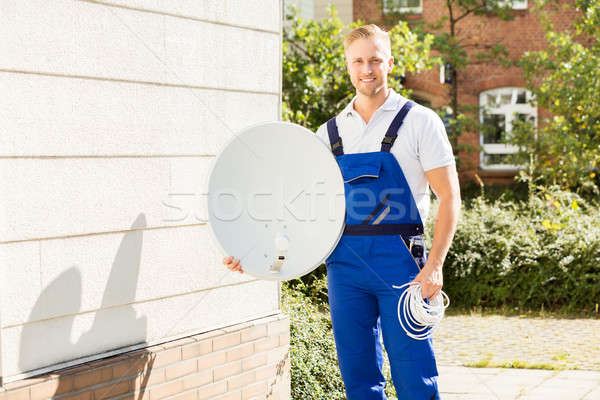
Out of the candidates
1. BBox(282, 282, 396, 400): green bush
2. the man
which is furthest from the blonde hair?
BBox(282, 282, 396, 400): green bush

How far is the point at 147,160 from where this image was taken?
3.12m

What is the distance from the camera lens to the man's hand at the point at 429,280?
2.87 metres

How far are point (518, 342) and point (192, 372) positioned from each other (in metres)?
3.91

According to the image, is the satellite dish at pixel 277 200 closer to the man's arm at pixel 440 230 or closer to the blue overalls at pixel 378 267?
the blue overalls at pixel 378 267

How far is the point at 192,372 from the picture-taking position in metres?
3.35

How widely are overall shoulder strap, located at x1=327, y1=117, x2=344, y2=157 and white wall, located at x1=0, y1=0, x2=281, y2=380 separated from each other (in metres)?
0.60

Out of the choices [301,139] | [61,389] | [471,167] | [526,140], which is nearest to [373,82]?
[301,139]

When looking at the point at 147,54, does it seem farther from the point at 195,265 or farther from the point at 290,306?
the point at 290,306

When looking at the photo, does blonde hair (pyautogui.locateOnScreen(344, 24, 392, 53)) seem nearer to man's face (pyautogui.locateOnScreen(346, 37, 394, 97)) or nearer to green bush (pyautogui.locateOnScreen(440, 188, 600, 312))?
man's face (pyautogui.locateOnScreen(346, 37, 394, 97))

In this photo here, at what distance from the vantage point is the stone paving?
5.64 meters

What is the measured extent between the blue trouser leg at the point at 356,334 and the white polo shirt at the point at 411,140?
434 mm

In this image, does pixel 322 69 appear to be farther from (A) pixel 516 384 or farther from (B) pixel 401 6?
(B) pixel 401 6

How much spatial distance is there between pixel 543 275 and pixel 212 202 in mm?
5874

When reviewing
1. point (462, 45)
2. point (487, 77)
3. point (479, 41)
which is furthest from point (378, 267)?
point (487, 77)
